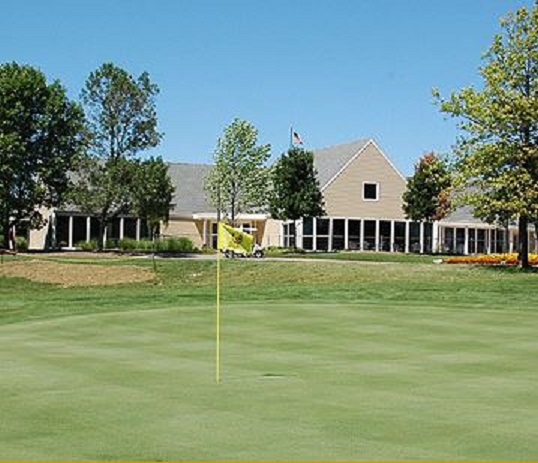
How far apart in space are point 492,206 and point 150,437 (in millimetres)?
29773

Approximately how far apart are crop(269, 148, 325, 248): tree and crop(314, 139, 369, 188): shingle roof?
674cm

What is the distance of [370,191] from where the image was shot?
68.5 metres

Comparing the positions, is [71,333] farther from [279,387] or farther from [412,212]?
[412,212]

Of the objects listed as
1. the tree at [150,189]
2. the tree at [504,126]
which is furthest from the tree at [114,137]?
the tree at [504,126]

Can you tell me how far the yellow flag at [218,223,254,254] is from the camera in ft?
40.3

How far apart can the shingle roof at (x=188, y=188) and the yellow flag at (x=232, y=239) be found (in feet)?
183

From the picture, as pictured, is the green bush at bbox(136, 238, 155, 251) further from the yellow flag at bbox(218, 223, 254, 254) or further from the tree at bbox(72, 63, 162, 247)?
the yellow flag at bbox(218, 223, 254, 254)

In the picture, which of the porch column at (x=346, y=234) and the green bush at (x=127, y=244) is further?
the porch column at (x=346, y=234)

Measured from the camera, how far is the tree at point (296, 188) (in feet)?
195

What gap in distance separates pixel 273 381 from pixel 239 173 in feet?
181

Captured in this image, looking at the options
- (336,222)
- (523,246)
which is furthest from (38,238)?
(523,246)

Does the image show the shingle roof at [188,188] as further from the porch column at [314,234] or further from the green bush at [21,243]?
the green bush at [21,243]

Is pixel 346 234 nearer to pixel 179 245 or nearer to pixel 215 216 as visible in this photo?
pixel 215 216

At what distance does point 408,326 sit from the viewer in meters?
18.3
